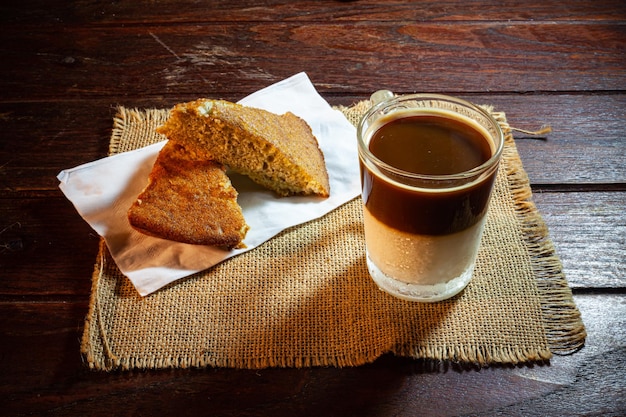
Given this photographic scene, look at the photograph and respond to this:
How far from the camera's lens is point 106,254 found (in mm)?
1127

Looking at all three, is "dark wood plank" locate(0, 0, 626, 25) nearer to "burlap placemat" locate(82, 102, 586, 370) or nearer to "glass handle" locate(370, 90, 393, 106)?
A: "glass handle" locate(370, 90, 393, 106)

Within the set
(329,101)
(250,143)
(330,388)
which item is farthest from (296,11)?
(330,388)

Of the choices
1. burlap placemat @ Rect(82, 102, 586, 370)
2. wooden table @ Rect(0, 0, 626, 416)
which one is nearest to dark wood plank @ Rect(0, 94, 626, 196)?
wooden table @ Rect(0, 0, 626, 416)

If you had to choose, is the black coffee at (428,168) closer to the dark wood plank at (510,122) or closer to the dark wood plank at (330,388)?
the dark wood plank at (330,388)

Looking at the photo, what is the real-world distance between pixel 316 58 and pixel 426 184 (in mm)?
823

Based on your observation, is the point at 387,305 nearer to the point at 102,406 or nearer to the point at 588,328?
the point at 588,328

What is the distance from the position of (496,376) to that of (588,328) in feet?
0.61

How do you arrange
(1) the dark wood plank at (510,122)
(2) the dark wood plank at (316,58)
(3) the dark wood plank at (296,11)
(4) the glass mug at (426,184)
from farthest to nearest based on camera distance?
(3) the dark wood plank at (296,11), (2) the dark wood plank at (316,58), (1) the dark wood plank at (510,122), (4) the glass mug at (426,184)

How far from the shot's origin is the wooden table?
0.92 metres

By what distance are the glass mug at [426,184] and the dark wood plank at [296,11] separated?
→ 837 millimetres

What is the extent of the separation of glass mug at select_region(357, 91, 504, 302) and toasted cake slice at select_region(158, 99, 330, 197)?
0.82 ft

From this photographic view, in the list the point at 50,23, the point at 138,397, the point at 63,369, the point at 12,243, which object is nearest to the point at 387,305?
the point at 138,397

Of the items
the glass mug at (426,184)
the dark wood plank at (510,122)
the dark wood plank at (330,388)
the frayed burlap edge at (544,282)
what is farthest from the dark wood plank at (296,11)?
the dark wood plank at (330,388)

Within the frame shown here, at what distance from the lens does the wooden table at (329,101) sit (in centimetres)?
92
